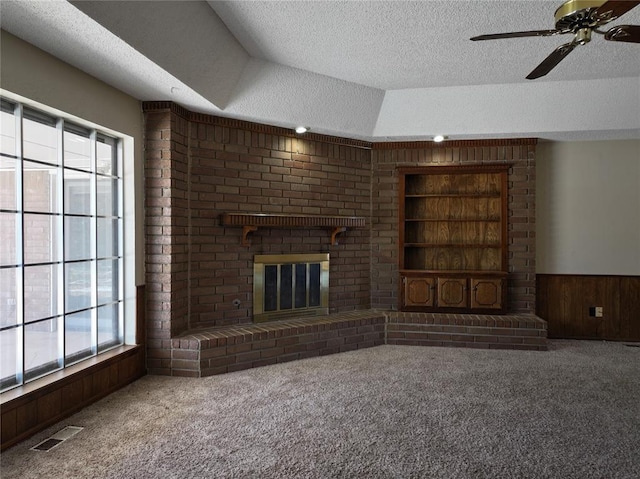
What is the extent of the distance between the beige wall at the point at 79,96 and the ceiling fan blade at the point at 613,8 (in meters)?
3.03

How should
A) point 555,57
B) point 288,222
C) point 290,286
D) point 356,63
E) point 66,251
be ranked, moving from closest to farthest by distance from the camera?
point 555,57 < point 66,251 < point 356,63 < point 288,222 < point 290,286

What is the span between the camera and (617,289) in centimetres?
511

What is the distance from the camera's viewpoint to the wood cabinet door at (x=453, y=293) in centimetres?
500

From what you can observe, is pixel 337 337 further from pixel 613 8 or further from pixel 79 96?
pixel 613 8

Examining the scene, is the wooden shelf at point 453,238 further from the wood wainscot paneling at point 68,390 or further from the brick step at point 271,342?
the wood wainscot paneling at point 68,390

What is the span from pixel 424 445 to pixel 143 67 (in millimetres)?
2954

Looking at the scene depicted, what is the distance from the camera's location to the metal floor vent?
8.27 feet

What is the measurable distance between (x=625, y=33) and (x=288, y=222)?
3.04 metres

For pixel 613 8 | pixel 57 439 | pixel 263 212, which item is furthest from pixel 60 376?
pixel 613 8

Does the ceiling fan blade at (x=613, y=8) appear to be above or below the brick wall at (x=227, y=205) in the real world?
above

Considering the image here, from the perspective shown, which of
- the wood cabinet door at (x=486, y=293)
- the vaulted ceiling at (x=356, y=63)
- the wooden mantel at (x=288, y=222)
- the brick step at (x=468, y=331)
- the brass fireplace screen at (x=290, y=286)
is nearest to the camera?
the vaulted ceiling at (x=356, y=63)

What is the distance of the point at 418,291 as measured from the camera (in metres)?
5.07

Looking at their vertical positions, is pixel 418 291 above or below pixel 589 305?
above

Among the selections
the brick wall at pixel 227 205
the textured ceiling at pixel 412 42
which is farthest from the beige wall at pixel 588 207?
the brick wall at pixel 227 205
